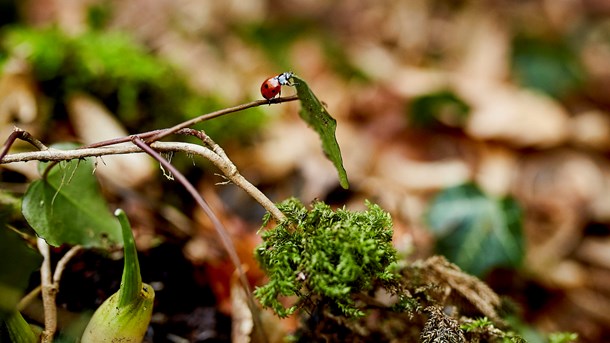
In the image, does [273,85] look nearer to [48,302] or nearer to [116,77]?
[48,302]

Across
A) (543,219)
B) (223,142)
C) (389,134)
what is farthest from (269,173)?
(543,219)

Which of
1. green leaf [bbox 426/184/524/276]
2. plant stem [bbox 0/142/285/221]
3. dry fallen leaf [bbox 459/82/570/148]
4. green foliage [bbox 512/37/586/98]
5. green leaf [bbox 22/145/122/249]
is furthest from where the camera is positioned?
green foliage [bbox 512/37/586/98]

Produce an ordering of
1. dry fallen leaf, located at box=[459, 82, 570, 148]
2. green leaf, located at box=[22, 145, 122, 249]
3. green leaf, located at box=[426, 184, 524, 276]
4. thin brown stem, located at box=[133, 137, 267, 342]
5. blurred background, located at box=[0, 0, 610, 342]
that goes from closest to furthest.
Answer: thin brown stem, located at box=[133, 137, 267, 342], green leaf, located at box=[22, 145, 122, 249], blurred background, located at box=[0, 0, 610, 342], green leaf, located at box=[426, 184, 524, 276], dry fallen leaf, located at box=[459, 82, 570, 148]

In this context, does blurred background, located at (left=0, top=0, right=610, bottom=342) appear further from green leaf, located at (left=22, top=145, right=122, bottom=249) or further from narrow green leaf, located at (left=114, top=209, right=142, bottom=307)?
narrow green leaf, located at (left=114, top=209, right=142, bottom=307)

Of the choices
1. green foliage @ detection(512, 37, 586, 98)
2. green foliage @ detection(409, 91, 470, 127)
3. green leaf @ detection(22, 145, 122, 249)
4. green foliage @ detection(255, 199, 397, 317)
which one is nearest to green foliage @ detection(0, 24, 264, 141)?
green leaf @ detection(22, 145, 122, 249)

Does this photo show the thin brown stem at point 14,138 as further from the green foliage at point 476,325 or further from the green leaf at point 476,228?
the green leaf at point 476,228

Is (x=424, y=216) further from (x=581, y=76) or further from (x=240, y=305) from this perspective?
(x=581, y=76)

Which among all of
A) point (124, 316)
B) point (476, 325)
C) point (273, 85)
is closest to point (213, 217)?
point (124, 316)

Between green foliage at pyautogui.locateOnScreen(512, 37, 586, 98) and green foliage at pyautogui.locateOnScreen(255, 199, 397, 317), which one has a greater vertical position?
green foliage at pyautogui.locateOnScreen(512, 37, 586, 98)
